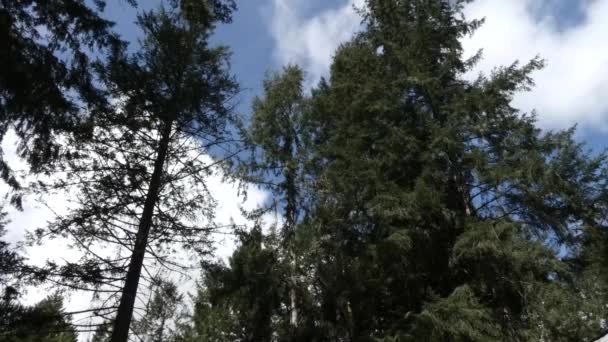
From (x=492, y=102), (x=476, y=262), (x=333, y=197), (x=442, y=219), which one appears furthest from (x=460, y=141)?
(x=333, y=197)

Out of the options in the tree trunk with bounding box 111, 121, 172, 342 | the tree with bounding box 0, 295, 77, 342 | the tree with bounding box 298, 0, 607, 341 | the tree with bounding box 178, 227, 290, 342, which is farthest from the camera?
the tree with bounding box 178, 227, 290, 342

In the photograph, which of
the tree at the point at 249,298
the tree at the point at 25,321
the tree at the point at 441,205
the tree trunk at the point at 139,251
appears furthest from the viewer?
the tree at the point at 249,298

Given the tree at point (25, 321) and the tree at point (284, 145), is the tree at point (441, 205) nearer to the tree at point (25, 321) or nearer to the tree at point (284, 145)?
the tree at point (284, 145)

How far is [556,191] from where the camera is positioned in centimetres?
895

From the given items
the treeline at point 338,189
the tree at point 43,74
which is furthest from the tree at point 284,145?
the tree at point 43,74

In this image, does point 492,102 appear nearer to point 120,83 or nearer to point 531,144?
point 531,144

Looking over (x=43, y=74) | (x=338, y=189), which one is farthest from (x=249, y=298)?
(x=43, y=74)

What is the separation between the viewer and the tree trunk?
6.53 m

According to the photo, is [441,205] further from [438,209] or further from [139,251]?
[139,251]

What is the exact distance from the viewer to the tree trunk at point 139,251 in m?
6.53

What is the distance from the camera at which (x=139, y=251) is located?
7211 mm

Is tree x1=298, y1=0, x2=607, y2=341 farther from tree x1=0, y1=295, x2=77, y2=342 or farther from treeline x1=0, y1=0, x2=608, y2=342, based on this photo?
tree x1=0, y1=295, x2=77, y2=342

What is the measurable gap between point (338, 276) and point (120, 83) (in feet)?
23.6

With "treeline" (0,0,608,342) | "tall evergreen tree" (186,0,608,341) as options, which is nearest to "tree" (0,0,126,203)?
"treeline" (0,0,608,342)
